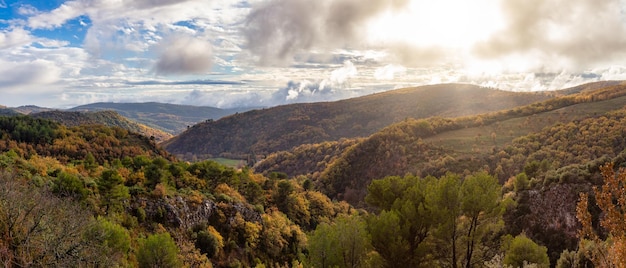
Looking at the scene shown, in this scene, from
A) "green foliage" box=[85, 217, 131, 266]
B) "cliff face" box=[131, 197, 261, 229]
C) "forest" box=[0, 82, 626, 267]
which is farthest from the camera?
"cliff face" box=[131, 197, 261, 229]

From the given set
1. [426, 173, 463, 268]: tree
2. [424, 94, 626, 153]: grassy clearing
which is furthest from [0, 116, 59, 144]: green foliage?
[424, 94, 626, 153]: grassy clearing

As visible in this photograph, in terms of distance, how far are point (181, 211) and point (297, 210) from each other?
24214 millimetres

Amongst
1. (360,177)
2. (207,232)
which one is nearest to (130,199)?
(207,232)

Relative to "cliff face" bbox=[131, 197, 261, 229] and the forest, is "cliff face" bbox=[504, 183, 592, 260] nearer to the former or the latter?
the forest

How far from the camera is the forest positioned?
16797mm

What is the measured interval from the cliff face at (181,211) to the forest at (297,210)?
0.12 m

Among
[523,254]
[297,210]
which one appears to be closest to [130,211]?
[297,210]

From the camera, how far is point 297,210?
55781 millimetres

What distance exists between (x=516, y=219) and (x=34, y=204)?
45.2m

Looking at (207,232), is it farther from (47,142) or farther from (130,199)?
(47,142)

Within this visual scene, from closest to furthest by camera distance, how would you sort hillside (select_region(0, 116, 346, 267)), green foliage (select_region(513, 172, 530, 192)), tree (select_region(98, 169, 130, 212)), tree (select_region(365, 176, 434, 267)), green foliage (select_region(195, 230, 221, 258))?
hillside (select_region(0, 116, 346, 267)) → tree (select_region(365, 176, 434, 267)) → tree (select_region(98, 169, 130, 212)) → green foliage (select_region(195, 230, 221, 258)) → green foliage (select_region(513, 172, 530, 192))

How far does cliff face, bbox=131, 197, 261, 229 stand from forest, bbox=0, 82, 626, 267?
0.41 feet

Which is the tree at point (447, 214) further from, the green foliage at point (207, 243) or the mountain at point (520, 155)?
the mountain at point (520, 155)

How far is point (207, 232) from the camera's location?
108 feet
